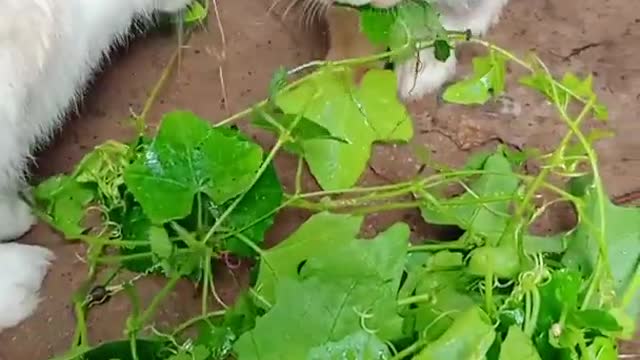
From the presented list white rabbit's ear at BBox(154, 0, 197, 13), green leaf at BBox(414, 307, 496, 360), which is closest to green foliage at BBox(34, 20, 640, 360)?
green leaf at BBox(414, 307, 496, 360)

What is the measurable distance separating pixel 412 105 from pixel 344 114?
189 millimetres

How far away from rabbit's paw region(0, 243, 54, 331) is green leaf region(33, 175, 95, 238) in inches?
2.2

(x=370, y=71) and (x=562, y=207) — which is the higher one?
(x=370, y=71)

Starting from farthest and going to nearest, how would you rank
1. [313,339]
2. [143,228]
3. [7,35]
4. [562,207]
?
[562,207] → [143,228] → [313,339] → [7,35]

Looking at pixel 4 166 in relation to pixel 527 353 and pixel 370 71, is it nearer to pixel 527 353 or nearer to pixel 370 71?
pixel 370 71

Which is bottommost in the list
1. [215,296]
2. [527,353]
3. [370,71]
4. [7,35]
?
[215,296]

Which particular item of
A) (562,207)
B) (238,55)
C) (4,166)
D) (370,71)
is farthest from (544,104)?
(4,166)

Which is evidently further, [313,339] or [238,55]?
[238,55]

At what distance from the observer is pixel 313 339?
151 centimetres

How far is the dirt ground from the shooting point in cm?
195

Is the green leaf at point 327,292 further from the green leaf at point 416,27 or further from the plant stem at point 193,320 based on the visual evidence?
the green leaf at point 416,27

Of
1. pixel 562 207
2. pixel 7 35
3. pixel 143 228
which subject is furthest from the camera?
pixel 562 207

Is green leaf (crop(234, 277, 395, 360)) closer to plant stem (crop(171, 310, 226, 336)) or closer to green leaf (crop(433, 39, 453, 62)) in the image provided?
plant stem (crop(171, 310, 226, 336))

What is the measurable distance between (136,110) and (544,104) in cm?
62
